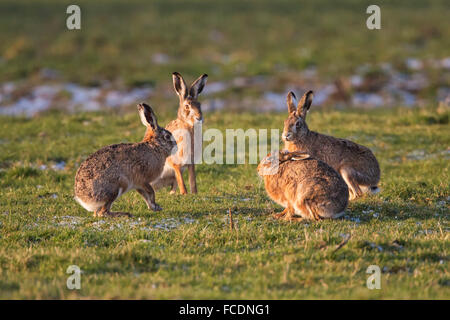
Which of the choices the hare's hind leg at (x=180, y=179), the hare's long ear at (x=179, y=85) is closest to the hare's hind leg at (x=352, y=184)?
the hare's hind leg at (x=180, y=179)

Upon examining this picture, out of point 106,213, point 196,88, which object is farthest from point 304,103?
point 106,213

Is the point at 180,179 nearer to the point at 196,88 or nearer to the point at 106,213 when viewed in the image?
the point at 196,88

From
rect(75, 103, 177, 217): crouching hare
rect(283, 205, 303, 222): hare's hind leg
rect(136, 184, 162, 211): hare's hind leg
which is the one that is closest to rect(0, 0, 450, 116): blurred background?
rect(75, 103, 177, 217): crouching hare

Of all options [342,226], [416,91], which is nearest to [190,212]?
[342,226]

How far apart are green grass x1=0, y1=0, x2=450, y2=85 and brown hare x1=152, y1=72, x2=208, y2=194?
15129 millimetres

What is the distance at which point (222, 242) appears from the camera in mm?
8531

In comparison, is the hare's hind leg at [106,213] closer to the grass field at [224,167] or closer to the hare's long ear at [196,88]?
the grass field at [224,167]

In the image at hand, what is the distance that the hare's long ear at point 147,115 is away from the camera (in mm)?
10602

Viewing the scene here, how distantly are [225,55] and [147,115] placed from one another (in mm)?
22650

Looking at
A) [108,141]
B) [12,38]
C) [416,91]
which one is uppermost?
[12,38]

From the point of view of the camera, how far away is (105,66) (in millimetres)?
29266
